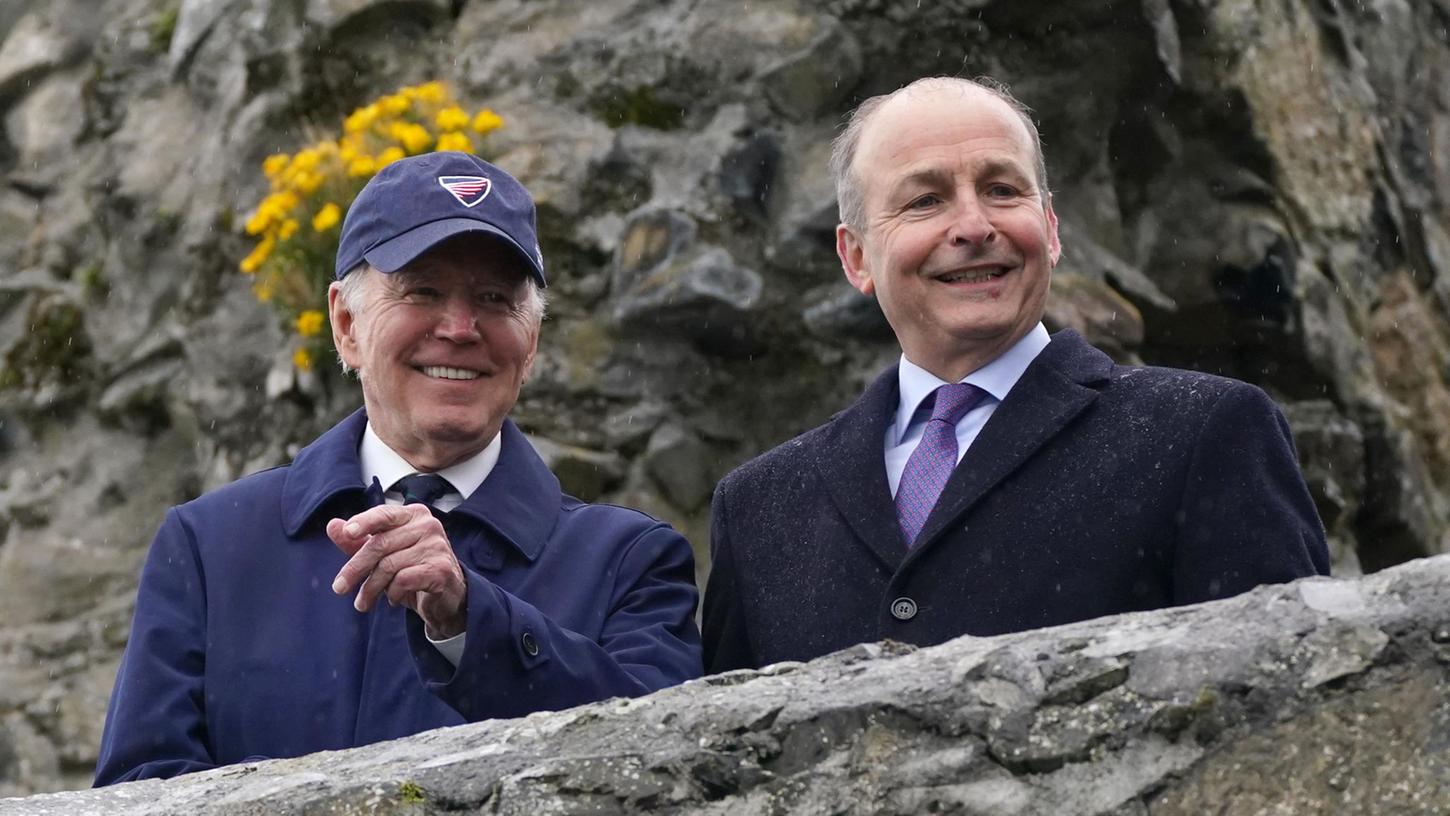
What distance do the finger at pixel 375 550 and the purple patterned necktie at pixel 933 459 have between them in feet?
2.55

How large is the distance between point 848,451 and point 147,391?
4.68 metres

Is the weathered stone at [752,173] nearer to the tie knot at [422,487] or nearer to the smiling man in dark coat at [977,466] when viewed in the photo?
the smiling man in dark coat at [977,466]

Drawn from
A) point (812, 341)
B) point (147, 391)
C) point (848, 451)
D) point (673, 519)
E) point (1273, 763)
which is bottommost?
point (147, 391)

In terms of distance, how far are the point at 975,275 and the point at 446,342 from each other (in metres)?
0.80

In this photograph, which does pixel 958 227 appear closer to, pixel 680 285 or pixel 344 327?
pixel 344 327

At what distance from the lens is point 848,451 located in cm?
265

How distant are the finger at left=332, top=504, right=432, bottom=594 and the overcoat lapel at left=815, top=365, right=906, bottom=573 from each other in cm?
72

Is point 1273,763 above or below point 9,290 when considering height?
above

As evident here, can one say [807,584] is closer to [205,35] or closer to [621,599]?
[621,599]

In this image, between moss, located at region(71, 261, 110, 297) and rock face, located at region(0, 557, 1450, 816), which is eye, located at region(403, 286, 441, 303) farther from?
moss, located at region(71, 261, 110, 297)

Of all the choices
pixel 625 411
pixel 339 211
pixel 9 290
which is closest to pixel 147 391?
pixel 9 290

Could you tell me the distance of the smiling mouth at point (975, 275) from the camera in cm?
256

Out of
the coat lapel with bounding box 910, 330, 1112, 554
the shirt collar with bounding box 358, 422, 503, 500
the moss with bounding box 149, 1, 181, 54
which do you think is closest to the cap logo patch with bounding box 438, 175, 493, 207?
the shirt collar with bounding box 358, 422, 503, 500

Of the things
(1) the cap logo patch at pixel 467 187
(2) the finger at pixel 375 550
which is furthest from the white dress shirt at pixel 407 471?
(2) the finger at pixel 375 550
